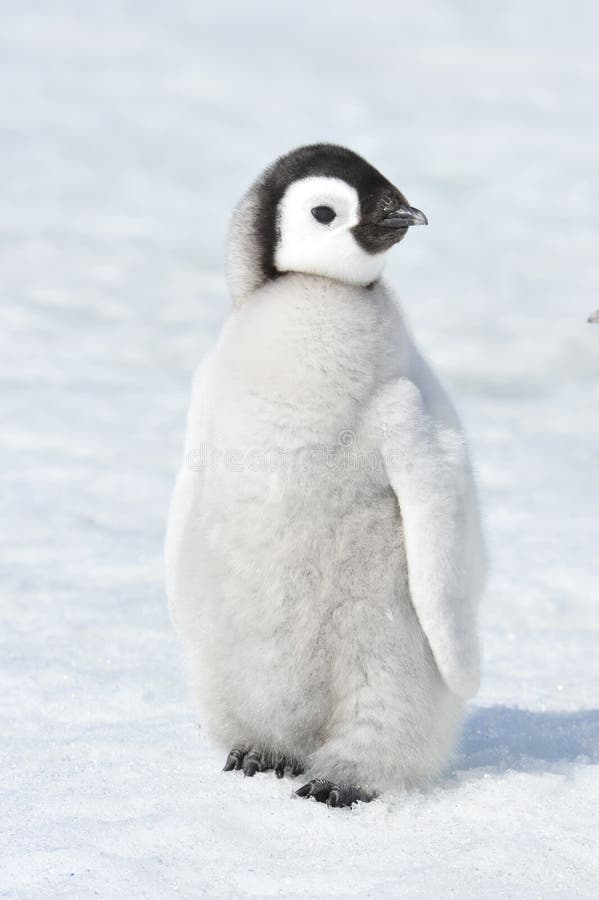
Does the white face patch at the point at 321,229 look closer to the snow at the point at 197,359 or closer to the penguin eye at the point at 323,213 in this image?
the penguin eye at the point at 323,213

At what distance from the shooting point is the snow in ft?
8.13

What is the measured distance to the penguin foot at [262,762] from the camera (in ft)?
9.32

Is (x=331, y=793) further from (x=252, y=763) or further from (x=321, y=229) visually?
(x=321, y=229)

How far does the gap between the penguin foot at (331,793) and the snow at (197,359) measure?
1.7 inches

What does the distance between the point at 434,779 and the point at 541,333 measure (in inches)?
233

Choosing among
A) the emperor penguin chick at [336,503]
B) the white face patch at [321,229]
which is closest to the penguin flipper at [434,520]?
the emperor penguin chick at [336,503]

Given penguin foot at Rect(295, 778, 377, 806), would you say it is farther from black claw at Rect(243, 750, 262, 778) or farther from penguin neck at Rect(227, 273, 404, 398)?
penguin neck at Rect(227, 273, 404, 398)

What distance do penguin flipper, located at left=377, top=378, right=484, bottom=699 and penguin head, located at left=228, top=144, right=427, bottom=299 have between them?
26 centimetres

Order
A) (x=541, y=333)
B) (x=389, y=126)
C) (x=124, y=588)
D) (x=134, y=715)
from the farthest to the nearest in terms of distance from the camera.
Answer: (x=389, y=126), (x=541, y=333), (x=124, y=588), (x=134, y=715)

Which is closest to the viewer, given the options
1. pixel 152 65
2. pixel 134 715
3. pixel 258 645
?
pixel 258 645

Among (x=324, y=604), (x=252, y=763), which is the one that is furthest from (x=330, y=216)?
(x=252, y=763)

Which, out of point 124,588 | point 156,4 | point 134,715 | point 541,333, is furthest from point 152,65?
point 134,715

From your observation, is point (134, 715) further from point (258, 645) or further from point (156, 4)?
point (156, 4)

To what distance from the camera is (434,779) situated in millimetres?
2875
